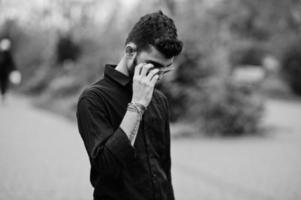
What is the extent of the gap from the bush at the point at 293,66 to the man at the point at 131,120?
21.0 m

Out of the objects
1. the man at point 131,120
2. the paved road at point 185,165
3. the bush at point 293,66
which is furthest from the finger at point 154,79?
the bush at point 293,66

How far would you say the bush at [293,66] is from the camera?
2178 centimetres

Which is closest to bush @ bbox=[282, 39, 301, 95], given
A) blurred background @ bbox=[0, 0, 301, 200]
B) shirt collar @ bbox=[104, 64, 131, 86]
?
blurred background @ bbox=[0, 0, 301, 200]

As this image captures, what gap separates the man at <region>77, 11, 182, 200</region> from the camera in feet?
6.47

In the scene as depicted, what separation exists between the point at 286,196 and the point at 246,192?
2.09 feet

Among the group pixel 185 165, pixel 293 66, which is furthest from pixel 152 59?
pixel 293 66

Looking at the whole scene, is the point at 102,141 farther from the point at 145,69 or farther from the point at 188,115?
the point at 188,115

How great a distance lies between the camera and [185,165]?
8.05 meters

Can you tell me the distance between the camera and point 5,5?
2562cm

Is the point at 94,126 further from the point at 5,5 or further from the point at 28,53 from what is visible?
the point at 5,5

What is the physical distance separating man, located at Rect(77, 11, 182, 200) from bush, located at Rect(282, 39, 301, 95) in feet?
68.8

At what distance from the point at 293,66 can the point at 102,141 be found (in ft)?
71.2

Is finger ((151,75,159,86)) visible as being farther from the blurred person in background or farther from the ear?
the blurred person in background

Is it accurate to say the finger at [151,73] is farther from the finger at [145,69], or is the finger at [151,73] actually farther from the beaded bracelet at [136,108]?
the beaded bracelet at [136,108]
